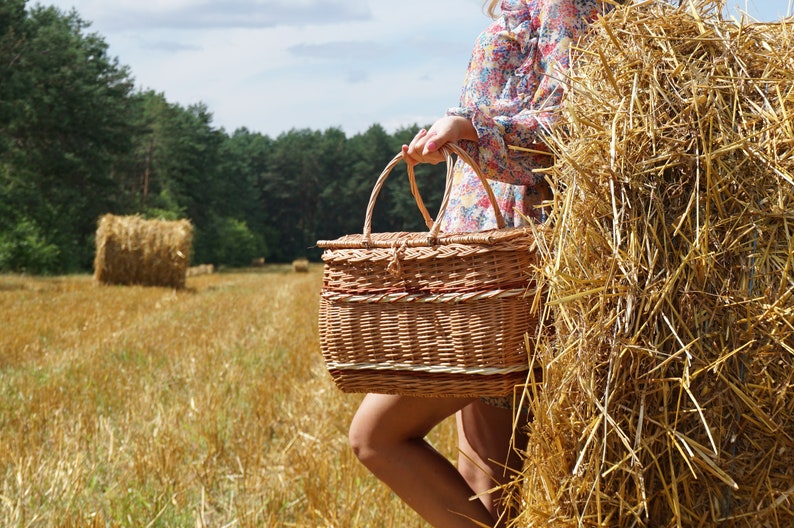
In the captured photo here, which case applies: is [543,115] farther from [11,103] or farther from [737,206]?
[11,103]

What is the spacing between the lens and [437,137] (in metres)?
2.02

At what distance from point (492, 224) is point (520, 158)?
26 centimetres

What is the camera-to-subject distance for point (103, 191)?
104 ft

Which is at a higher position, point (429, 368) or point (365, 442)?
point (429, 368)

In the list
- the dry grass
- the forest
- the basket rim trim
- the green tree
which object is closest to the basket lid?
the basket rim trim

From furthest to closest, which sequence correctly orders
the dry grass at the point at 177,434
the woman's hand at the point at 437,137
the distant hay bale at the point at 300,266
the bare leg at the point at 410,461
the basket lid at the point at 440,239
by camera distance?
the distant hay bale at the point at 300,266
the dry grass at the point at 177,434
the bare leg at the point at 410,461
the woman's hand at the point at 437,137
the basket lid at the point at 440,239

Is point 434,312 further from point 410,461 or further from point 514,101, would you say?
point 514,101

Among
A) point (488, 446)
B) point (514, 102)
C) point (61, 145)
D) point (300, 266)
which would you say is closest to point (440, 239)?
point (514, 102)

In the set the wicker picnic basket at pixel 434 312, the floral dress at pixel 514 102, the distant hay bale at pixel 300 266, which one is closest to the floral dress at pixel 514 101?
the floral dress at pixel 514 102

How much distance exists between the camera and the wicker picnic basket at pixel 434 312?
1925 millimetres

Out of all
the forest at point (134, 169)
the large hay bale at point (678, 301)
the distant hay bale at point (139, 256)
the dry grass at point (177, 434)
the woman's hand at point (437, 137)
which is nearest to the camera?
the large hay bale at point (678, 301)

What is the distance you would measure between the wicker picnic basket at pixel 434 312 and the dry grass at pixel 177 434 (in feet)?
4.20

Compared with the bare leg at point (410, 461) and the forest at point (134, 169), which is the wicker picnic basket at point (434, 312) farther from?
the forest at point (134, 169)

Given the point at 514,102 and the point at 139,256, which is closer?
the point at 514,102
